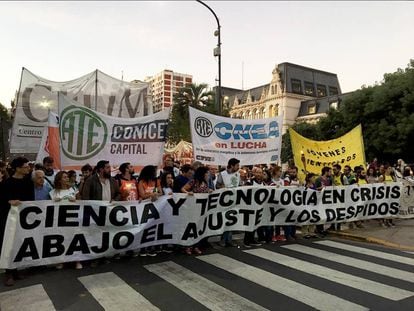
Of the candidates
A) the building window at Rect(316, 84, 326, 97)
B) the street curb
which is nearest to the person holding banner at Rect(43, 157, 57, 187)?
the street curb

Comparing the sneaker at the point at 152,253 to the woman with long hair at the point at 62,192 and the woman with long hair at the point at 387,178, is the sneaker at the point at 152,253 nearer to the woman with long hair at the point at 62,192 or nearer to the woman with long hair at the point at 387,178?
the woman with long hair at the point at 62,192

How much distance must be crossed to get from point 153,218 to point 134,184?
27.7 inches

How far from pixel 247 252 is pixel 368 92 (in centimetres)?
3281

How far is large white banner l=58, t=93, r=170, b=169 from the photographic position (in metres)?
7.41

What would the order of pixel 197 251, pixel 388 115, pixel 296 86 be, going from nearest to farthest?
pixel 197 251 < pixel 388 115 < pixel 296 86

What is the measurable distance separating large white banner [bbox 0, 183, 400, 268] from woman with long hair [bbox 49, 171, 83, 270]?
120mm

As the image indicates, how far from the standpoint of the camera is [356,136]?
463 inches

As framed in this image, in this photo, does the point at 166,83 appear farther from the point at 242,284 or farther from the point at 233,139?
the point at 242,284

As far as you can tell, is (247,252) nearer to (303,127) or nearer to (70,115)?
(70,115)

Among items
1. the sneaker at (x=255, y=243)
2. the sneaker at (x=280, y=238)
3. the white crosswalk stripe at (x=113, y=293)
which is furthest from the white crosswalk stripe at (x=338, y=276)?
the white crosswalk stripe at (x=113, y=293)

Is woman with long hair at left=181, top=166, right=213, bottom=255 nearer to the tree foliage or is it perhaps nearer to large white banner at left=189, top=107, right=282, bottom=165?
large white banner at left=189, top=107, right=282, bottom=165

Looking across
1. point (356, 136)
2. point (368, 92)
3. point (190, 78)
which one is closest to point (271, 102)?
point (368, 92)

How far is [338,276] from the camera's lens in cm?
616

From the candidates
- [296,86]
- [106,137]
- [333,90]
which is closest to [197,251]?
[106,137]
